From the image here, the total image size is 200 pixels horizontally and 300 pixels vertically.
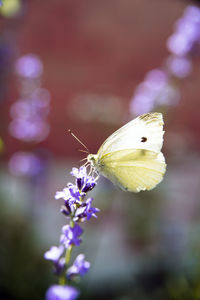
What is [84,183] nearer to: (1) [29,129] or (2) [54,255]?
(2) [54,255]

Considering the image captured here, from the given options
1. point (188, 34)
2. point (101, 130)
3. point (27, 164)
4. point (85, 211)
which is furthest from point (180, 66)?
point (85, 211)

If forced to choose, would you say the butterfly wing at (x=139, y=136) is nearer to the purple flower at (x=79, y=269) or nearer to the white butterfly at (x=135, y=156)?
the white butterfly at (x=135, y=156)

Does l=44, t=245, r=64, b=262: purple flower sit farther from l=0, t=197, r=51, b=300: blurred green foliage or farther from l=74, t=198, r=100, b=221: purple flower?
l=0, t=197, r=51, b=300: blurred green foliage

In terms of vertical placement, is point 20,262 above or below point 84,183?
above

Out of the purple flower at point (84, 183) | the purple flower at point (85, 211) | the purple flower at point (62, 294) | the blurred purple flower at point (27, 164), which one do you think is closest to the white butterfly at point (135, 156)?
the purple flower at point (84, 183)

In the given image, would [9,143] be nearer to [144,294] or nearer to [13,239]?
[13,239]

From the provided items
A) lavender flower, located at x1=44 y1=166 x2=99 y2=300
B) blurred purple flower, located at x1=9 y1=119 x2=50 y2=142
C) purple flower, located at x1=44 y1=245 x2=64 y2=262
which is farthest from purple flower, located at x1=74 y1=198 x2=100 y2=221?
blurred purple flower, located at x1=9 y1=119 x2=50 y2=142

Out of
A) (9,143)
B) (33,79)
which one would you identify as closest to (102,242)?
(9,143)
